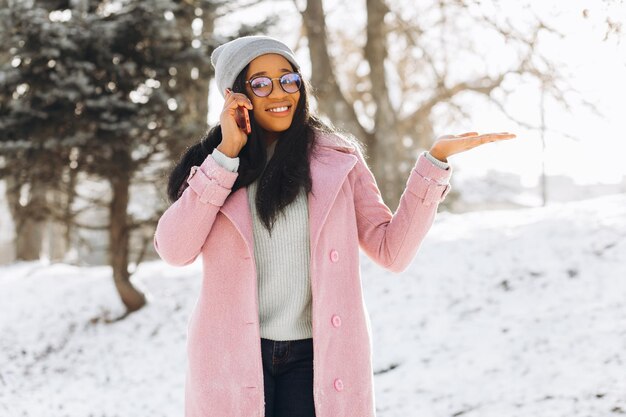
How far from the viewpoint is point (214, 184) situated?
2.10m

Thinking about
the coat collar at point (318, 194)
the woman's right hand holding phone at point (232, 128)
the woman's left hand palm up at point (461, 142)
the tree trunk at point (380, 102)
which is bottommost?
the coat collar at point (318, 194)

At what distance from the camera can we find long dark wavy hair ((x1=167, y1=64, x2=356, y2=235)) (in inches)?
86.2

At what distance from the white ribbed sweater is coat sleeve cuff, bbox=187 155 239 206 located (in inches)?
2.4

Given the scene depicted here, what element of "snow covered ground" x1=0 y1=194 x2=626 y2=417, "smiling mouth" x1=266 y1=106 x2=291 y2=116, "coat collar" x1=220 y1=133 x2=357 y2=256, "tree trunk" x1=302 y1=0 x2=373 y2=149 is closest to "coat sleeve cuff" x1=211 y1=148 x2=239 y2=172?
"coat collar" x1=220 y1=133 x2=357 y2=256

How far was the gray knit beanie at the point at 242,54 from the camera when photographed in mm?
2285

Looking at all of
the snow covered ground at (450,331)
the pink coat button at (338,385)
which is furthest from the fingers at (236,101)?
the snow covered ground at (450,331)

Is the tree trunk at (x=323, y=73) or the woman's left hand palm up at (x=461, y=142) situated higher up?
the tree trunk at (x=323, y=73)

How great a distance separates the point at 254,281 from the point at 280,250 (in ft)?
0.48

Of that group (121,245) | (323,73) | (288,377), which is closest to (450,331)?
(121,245)

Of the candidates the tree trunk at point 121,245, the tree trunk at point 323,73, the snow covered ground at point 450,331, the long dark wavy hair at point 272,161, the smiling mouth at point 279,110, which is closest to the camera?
the long dark wavy hair at point 272,161

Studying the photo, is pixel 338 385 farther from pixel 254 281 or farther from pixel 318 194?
pixel 318 194

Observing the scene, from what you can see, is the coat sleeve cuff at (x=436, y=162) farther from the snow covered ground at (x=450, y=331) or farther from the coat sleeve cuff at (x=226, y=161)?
the snow covered ground at (x=450, y=331)

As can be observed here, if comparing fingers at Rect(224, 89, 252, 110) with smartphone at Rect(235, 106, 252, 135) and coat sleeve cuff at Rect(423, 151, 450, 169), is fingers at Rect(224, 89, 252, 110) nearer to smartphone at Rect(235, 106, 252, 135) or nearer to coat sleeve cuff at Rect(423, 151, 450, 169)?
smartphone at Rect(235, 106, 252, 135)

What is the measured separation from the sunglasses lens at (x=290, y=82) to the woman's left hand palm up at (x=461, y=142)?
1.64ft
